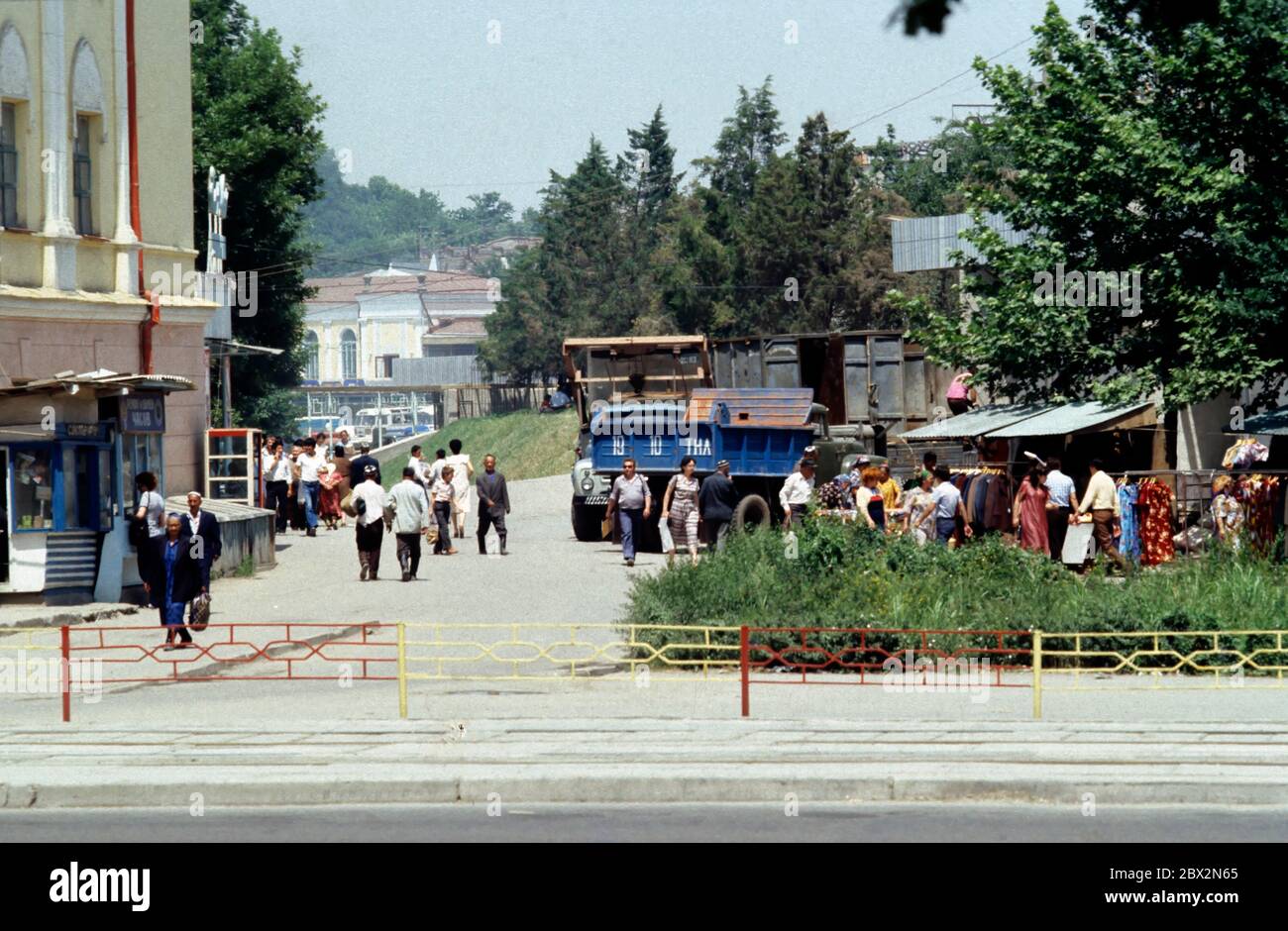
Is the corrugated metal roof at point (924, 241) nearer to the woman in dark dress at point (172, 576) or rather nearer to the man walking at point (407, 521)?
the man walking at point (407, 521)

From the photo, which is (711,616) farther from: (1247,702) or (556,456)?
(556,456)

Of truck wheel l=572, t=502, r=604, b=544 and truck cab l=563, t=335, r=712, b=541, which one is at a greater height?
truck cab l=563, t=335, r=712, b=541

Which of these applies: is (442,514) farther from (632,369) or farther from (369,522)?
(632,369)

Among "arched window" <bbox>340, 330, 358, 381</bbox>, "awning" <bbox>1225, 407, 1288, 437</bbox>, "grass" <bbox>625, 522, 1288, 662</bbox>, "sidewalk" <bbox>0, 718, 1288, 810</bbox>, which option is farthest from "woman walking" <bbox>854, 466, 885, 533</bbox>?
"arched window" <bbox>340, 330, 358, 381</bbox>

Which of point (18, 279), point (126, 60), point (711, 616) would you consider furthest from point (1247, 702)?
point (126, 60)

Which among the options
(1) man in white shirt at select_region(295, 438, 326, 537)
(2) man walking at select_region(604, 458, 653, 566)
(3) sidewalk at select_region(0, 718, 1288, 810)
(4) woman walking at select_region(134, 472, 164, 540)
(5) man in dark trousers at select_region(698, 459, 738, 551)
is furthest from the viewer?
(1) man in white shirt at select_region(295, 438, 326, 537)

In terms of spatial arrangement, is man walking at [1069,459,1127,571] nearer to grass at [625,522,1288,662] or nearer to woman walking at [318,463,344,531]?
grass at [625,522,1288,662]

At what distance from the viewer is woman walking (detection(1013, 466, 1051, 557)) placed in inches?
914

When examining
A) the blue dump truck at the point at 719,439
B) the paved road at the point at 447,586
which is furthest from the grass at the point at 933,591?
the blue dump truck at the point at 719,439

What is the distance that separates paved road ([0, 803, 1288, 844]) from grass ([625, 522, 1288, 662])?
5104 mm

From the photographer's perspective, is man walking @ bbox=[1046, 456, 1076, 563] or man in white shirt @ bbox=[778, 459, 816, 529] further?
man in white shirt @ bbox=[778, 459, 816, 529]

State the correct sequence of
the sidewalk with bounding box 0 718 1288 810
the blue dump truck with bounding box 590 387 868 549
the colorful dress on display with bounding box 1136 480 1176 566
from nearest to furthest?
the sidewalk with bounding box 0 718 1288 810
the colorful dress on display with bounding box 1136 480 1176 566
the blue dump truck with bounding box 590 387 868 549

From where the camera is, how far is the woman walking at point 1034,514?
23.2 meters

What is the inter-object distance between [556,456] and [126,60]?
51.7 metres
